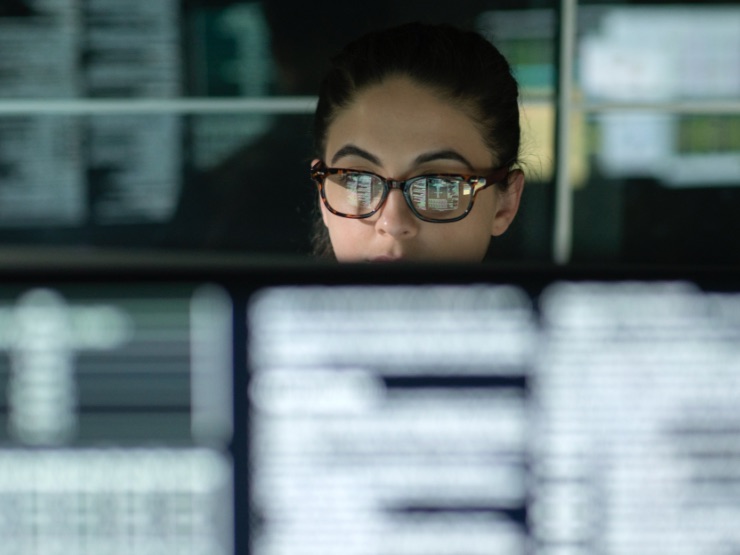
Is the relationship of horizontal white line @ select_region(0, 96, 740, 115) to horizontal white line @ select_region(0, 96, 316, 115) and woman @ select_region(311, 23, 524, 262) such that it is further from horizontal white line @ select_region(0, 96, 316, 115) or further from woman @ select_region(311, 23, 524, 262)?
woman @ select_region(311, 23, 524, 262)

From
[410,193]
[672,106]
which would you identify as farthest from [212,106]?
[410,193]

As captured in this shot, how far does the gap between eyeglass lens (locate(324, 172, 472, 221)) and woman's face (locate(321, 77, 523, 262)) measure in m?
0.01

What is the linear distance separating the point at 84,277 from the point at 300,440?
0.14 meters

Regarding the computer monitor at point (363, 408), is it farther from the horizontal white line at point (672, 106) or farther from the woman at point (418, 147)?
the horizontal white line at point (672, 106)

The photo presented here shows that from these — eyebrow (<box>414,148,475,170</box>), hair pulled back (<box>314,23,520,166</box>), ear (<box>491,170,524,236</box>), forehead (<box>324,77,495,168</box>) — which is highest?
hair pulled back (<box>314,23,520,166</box>)

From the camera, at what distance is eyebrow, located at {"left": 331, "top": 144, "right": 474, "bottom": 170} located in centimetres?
94

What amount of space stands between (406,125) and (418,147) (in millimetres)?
36

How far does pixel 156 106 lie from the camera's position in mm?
3205

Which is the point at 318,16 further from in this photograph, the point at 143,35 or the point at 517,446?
the point at 517,446

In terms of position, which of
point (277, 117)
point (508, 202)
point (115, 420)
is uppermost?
point (277, 117)

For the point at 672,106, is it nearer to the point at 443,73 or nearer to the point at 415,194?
the point at 443,73

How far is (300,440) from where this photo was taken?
1.40 ft

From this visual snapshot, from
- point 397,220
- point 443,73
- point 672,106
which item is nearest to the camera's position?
point 397,220

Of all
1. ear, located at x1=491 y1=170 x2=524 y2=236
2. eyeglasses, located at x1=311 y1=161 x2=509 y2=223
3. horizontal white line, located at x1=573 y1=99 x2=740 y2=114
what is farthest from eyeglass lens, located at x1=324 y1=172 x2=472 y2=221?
horizontal white line, located at x1=573 y1=99 x2=740 y2=114
